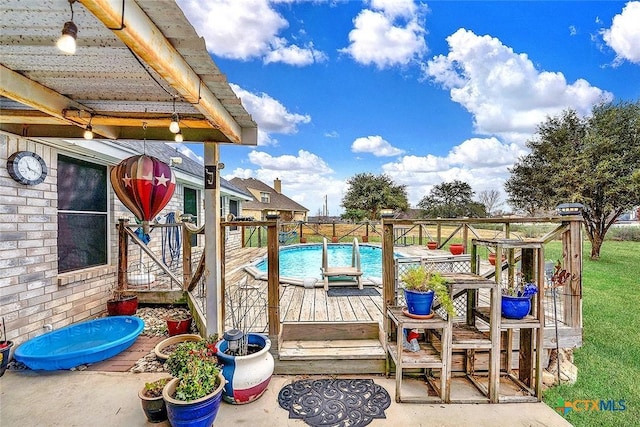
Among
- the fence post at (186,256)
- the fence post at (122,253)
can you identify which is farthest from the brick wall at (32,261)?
the fence post at (186,256)

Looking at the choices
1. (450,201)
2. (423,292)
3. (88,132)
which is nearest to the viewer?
(423,292)

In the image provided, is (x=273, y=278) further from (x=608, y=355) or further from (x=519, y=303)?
(x=608, y=355)

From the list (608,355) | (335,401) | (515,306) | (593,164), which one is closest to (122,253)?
(335,401)

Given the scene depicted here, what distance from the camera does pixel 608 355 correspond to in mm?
4285

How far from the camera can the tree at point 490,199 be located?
2716cm

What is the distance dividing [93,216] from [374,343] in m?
4.69

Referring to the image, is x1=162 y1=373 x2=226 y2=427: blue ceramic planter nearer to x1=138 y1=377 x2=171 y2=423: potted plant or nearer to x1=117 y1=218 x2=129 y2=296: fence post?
x1=138 y1=377 x2=171 y2=423: potted plant

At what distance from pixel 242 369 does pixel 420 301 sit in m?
1.83

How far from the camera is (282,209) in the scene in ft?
92.8

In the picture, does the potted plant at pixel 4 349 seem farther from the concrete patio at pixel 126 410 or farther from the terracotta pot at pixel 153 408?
the terracotta pot at pixel 153 408

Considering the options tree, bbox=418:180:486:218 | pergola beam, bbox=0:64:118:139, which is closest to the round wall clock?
pergola beam, bbox=0:64:118:139

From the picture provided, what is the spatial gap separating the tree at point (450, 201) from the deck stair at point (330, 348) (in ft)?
82.2

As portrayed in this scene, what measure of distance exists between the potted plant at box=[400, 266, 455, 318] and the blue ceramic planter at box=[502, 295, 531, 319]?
0.65 meters

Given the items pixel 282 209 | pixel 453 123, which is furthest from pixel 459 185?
pixel 282 209
